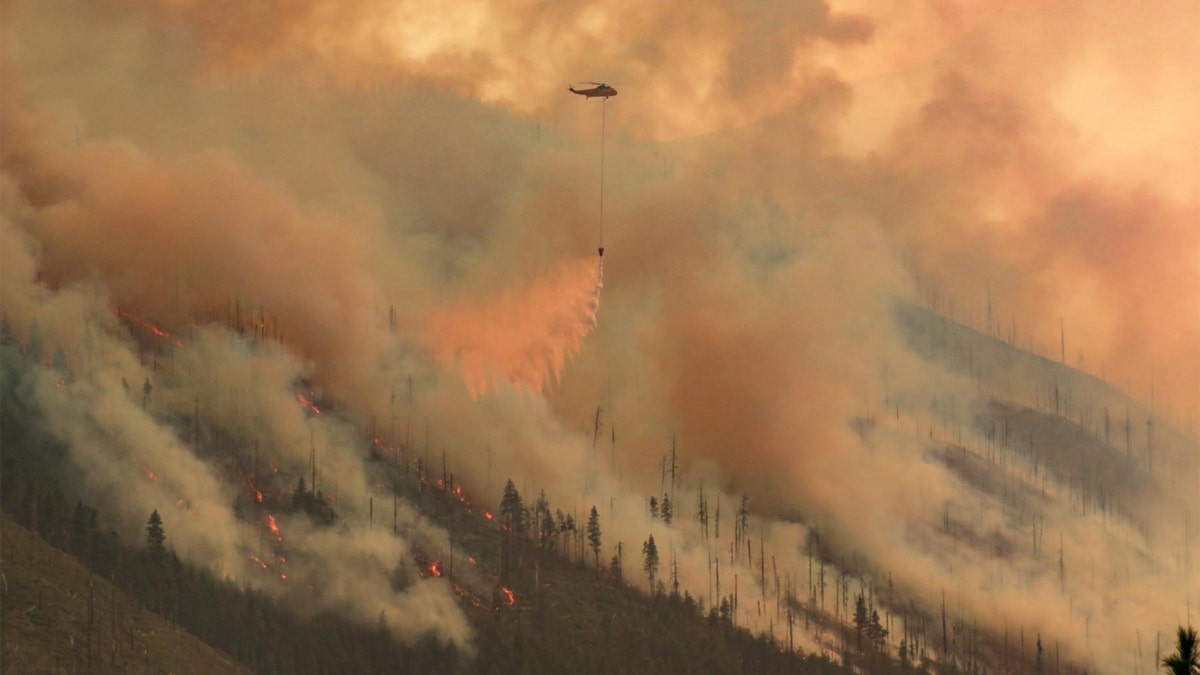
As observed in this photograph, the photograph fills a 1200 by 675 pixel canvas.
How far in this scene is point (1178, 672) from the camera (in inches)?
3944
